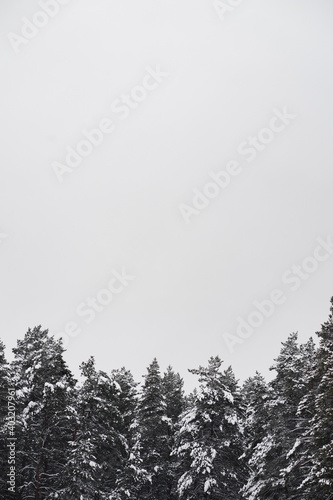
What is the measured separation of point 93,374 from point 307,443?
517 inches

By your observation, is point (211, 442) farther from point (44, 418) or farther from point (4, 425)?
point (4, 425)

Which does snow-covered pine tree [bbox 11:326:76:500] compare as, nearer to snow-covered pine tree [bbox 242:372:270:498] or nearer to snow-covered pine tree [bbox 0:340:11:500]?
snow-covered pine tree [bbox 0:340:11:500]

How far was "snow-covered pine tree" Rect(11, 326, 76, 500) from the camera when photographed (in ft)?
74.7

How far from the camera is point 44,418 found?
2364 cm

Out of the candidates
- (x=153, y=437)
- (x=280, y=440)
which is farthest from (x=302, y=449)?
(x=153, y=437)

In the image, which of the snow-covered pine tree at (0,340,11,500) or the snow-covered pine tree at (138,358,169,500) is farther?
the snow-covered pine tree at (138,358,169,500)

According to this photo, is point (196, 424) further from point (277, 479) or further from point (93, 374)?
point (93, 374)

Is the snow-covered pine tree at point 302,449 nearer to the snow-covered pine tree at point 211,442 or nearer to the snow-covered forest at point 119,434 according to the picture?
the snow-covered forest at point 119,434

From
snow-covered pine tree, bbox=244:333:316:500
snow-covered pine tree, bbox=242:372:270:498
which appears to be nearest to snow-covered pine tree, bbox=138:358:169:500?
snow-covered pine tree, bbox=242:372:270:498

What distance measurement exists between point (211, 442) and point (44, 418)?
1066cm

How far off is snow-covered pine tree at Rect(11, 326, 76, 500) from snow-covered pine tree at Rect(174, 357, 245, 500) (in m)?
7.62

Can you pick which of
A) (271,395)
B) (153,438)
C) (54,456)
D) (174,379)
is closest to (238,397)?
(271,395)

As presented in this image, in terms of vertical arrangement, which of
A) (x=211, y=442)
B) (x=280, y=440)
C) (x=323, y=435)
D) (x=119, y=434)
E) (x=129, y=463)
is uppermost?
(x=119, y=434)

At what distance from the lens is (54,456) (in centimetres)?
2422
